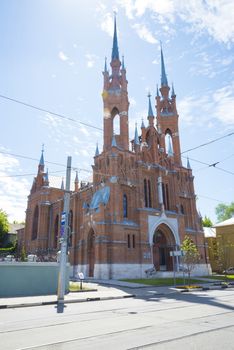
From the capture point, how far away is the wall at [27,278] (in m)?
18.5

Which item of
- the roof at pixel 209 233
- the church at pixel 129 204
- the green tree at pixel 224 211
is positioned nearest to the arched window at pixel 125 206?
the church at pixel 129 204

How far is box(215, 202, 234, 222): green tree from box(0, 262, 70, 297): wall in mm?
66664

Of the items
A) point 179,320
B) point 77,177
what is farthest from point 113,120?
point 179,320

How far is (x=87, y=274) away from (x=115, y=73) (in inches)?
1212

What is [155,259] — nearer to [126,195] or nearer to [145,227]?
[145,227]

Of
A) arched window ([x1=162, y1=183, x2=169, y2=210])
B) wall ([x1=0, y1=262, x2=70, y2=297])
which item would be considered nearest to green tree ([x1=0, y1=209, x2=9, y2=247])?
arched window ([x1=162, y1=183, x2=169, y2=210])

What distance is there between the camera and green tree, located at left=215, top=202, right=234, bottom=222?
255 feet

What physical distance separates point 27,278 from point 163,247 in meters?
24.8

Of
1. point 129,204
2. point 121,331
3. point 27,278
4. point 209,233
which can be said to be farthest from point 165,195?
point 121,331

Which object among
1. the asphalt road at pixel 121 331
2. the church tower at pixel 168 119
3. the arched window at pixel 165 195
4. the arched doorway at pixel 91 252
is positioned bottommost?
the asphalt road at pixel 121 331

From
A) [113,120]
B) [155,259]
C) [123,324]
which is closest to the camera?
[123,324]

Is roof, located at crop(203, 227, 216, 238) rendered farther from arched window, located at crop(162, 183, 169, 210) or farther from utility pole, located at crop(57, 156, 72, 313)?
utility pole, located at crop(57, 156, 72, 313)

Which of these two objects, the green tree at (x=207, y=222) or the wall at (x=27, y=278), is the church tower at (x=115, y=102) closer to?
the wall at (x=27, y=278)

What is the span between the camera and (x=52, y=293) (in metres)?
19.7
